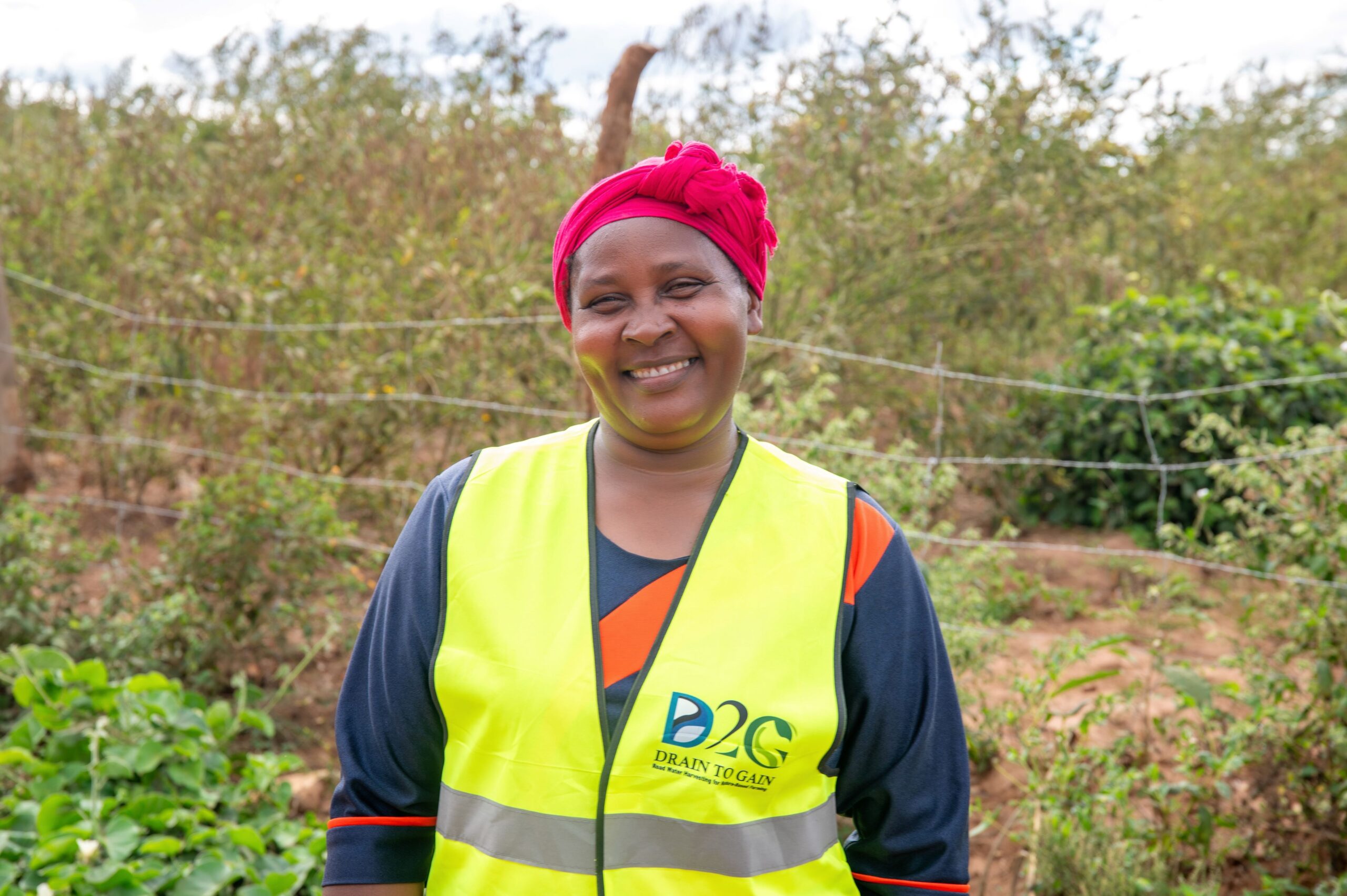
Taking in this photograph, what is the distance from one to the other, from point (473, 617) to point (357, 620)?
117 inches

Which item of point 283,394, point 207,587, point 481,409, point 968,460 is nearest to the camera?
point 968,460

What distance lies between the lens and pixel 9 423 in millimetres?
5293

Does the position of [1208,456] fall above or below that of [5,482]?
above

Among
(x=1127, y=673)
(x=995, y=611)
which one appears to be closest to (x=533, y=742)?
(x=1127, y=673)

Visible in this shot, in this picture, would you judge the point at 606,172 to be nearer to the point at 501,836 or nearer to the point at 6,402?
the point at 501,836

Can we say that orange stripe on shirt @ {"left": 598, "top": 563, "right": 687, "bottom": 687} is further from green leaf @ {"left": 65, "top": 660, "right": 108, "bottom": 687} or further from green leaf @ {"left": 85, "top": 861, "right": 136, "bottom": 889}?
green leaf @ {"left": 65, "top": 660, "right": 108, "bottom": 687}

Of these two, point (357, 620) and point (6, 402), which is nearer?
point (357, 620)

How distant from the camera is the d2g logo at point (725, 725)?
1.24 meters

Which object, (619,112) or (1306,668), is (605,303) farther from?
(1306,668)

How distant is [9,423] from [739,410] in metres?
3.82

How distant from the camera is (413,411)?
4473mm

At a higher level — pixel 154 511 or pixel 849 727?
pixel 849 727

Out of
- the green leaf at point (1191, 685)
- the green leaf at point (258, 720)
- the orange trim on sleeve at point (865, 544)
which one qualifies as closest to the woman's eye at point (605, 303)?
the orange trim on sleeve at point (865, 544)

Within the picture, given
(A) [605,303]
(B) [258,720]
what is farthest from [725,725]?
(B) [258,720]
